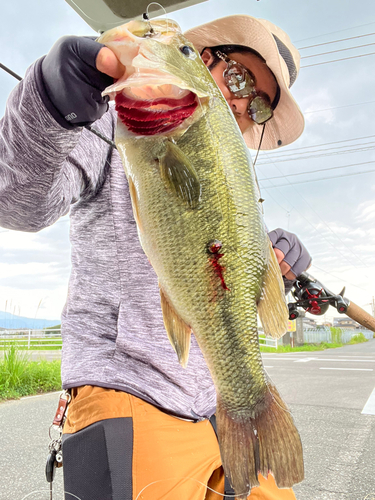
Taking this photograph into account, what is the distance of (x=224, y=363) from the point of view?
956 millimetres

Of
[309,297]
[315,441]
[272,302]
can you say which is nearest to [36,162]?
[272,302]

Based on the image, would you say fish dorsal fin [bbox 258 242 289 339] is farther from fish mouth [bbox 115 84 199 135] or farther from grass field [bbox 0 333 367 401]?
grass field [bbox 0 333 367 401]

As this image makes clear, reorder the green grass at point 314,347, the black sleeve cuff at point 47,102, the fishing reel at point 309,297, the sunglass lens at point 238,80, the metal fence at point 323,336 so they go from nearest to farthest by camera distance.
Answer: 1. the black sleeve cuff at point 47,102
2. the sunglass lens at point 238,80
3. the fishing reel at point 309,297
4. the green grass at point 314,347
5. the metal fence at point 323,336

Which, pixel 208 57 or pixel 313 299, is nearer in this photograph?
pixel 208 57

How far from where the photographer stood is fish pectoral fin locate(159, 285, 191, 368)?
0.93m

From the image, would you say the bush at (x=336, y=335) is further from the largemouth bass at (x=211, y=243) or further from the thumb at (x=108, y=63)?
the thumb at (x=108, y=63)

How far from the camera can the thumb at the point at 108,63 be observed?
31.4 inches

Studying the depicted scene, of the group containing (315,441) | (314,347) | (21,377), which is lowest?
(314,347)

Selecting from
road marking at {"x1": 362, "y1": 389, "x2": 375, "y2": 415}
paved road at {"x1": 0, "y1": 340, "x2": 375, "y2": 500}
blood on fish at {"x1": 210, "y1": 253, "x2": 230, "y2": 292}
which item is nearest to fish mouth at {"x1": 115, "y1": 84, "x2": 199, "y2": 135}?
blood on fish at {"x1": 210, "y1": 253, "x2": 230, "y2": 292}

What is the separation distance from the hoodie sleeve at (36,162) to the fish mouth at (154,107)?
160 mm

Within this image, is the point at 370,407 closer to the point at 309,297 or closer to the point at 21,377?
the point at 309,297

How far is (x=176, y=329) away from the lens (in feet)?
3.10

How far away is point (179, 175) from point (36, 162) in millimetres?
387

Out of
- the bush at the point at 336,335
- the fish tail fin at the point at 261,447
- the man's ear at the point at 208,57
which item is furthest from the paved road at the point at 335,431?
the bush at the point at 336,335
